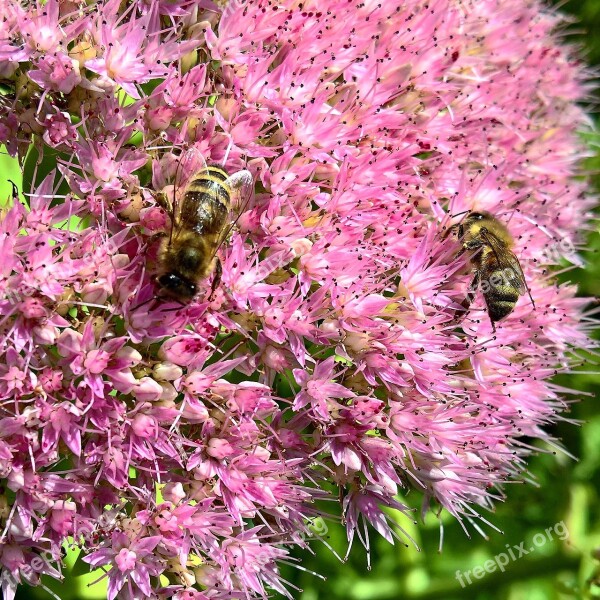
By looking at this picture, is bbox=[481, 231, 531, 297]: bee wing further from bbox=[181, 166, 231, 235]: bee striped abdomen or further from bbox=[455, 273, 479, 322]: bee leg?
bbox=[181, 166, 231, 235]: bee striped abdomen

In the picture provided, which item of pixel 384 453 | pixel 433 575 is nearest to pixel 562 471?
pixel 433 575

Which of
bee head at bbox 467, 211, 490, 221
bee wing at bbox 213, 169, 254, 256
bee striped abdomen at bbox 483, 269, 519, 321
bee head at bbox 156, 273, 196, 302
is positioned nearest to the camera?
bee head at bbox 156, 273, 196, 302

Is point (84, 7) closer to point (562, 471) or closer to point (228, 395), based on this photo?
point (228, 395)

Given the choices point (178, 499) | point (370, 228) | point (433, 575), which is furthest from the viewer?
point (433, 575)

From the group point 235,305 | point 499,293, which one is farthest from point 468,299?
point 235,305

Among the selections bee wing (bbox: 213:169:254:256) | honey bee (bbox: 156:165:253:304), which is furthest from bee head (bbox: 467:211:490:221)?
honey bee (bbox: 156:165:253:304)

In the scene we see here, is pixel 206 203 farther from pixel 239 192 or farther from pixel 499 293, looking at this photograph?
pixel 499 293
